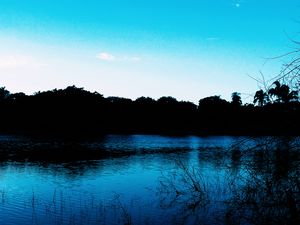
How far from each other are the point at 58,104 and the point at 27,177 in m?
86.2

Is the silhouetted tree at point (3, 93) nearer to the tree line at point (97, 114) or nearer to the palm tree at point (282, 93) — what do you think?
the tree line at point (97, 114)

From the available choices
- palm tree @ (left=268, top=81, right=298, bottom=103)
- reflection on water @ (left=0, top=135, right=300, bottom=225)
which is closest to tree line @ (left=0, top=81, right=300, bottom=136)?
reflection on water @ (left=0, top=135, right=300, bottom=225)

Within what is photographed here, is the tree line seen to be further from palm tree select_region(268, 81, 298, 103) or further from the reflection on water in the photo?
palm tree select_region(268, 81, 298, 103)

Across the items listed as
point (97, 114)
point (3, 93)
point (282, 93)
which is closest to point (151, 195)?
point (282, 93)

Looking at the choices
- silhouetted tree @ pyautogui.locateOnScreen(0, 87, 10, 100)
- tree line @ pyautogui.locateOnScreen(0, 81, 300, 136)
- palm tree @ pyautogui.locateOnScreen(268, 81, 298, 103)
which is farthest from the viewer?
silhouetted tree @ pyautogui.locateOnScreen(0, 87, 10, 100)

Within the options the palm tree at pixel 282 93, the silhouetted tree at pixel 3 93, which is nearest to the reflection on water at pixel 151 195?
the palm tree at pixel 282 93

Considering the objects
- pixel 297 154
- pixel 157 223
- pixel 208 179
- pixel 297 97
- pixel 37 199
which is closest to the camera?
pixel 297 97

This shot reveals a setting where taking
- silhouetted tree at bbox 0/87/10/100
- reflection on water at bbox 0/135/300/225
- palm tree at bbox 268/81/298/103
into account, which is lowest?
reflection on water at bbox 0/135/300/225

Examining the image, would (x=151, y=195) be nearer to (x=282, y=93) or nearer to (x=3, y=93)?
(x=282, y=93)

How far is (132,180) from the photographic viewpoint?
26047 mm

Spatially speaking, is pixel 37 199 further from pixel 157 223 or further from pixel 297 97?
pixel 297 97

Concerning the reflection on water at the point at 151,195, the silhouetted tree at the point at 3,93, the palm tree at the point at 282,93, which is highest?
the silhouetted tree at the point at 3,93

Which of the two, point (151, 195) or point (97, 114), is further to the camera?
point (97, 114)

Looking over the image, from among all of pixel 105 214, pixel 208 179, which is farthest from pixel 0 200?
pixel 208 179
